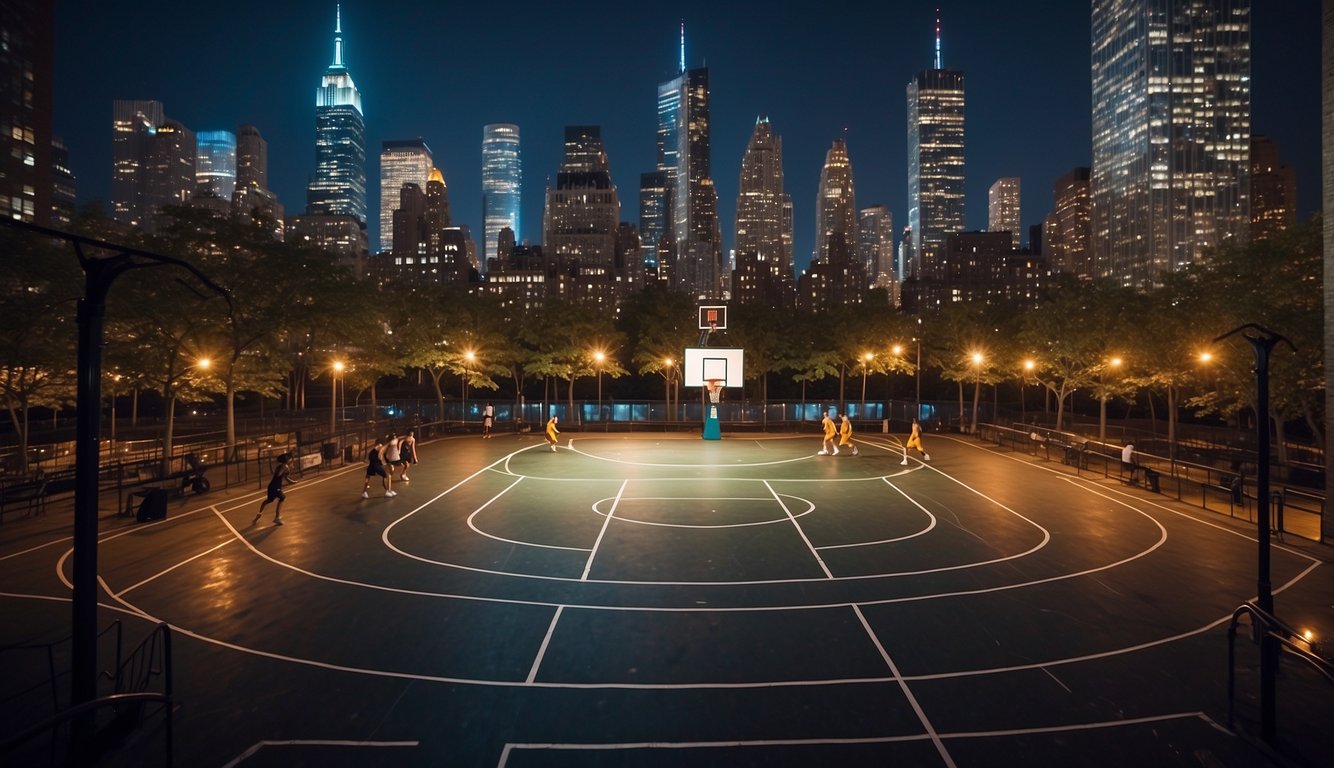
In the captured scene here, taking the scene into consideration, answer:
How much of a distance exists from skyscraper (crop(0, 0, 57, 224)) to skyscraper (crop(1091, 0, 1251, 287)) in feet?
691

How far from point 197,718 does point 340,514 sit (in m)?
12.0

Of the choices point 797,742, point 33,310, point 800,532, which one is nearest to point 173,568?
point 797,742

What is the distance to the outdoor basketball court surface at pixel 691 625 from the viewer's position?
7887mm

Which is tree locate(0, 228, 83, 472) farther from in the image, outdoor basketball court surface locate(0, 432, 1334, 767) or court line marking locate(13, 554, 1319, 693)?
court line marking locate(13, 554, 1319, 693)

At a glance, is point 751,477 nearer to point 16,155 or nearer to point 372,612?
point 372,612

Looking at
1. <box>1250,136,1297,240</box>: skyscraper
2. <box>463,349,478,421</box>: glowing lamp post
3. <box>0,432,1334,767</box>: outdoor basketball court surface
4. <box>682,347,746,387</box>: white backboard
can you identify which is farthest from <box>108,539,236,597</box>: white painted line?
<box>1250,136,1297,240</box>: skyscraper

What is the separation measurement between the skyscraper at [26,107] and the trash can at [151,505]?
93.7m

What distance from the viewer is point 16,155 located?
284ft

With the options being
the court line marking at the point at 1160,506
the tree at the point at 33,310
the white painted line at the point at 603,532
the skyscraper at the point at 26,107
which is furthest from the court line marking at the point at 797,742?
the skyscraper at the point at 26,107

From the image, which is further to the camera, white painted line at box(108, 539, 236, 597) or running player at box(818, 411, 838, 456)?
running player at box(818, 411, 838, 456)

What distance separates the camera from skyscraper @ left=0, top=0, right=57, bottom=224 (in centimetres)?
8506

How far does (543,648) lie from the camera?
1029cm

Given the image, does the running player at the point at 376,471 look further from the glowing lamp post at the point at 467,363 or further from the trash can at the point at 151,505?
the glowing lamp post at the point at 467,363

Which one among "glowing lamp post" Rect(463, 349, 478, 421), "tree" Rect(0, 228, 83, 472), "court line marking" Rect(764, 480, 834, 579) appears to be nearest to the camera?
"court line marking" Rect(764, 480, 834, 579)
